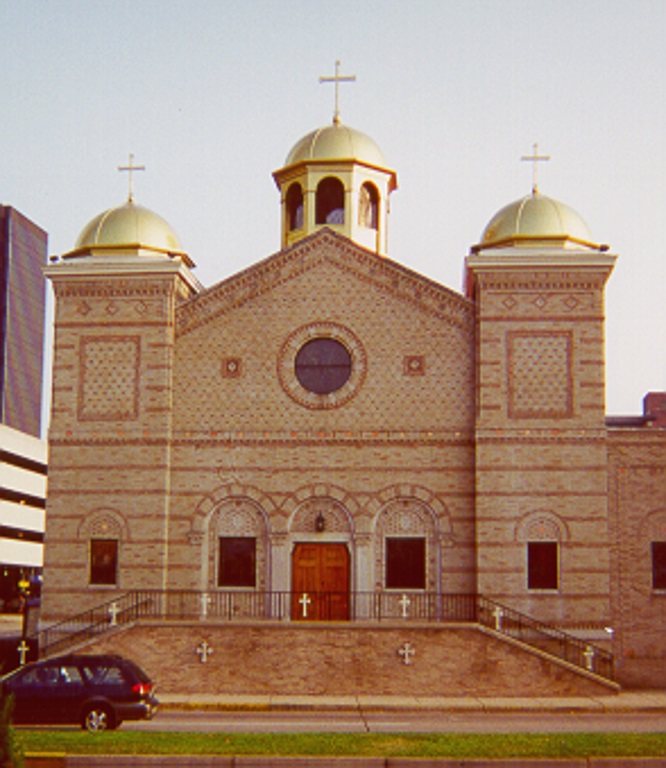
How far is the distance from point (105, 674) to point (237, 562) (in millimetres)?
10574

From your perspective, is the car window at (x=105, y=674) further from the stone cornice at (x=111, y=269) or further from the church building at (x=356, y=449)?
the stone cornice at (x=111, y=269)

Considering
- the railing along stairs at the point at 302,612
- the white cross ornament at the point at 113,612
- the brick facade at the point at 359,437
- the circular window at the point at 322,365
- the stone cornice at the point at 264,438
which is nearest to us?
the railing along stairs at the point at 302,612

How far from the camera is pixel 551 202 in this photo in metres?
35.5

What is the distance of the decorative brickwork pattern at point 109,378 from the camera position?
112 feet

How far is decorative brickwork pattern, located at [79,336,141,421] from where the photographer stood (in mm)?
34219

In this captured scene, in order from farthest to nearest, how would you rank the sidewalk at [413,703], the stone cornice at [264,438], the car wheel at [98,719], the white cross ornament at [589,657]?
the stone cornice at [264,438]
the white cross ornament at [589,657]
the sidewalk at [413,703]
the car wheel at [98,719]

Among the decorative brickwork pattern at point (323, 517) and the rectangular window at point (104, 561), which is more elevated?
the decorative brickwork pattern at point (323, 517)

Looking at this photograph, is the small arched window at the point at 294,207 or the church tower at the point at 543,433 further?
the small arched window at the point at 294,207

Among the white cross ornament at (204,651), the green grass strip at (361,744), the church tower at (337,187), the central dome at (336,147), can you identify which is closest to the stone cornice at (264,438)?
the white cross ornament at (204,651)

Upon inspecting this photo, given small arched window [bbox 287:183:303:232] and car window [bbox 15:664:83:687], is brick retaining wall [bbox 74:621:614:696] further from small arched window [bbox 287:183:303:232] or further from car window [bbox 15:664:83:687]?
small arched window [bbox 287:183:303:232]

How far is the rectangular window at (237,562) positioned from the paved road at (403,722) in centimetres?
591

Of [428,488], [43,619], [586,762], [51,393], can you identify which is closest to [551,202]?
[428,488]

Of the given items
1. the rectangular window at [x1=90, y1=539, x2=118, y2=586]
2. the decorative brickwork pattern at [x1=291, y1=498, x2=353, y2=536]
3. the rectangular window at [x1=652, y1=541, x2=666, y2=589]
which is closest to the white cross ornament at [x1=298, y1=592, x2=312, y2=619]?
the decorative brickwork pattern at [x1=291, y1=498, x2=353, y2=536]

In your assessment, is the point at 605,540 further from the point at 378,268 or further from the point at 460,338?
the point at 378,268
